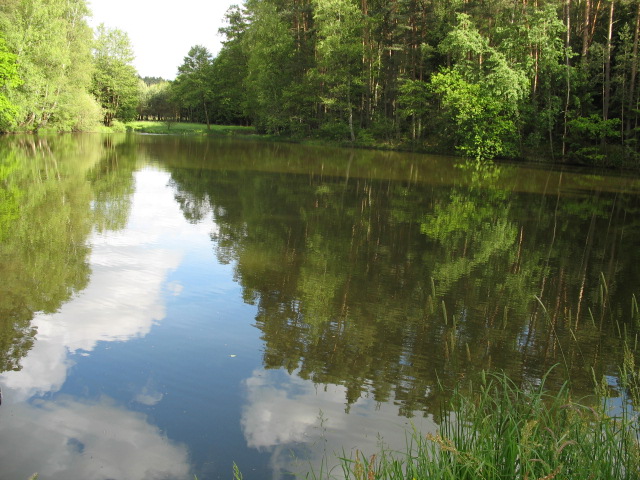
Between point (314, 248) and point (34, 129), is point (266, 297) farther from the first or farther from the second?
point (34, 129)

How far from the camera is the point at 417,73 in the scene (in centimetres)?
4512

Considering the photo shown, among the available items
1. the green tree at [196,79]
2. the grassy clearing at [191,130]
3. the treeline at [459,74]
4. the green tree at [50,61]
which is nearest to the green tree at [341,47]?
the treeline at [459,74]

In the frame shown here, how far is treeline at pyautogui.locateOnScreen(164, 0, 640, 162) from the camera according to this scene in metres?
32.7

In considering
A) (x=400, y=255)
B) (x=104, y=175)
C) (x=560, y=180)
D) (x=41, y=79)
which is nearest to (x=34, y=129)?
(x=41, y=79)

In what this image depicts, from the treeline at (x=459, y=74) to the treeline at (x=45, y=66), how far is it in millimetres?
17328

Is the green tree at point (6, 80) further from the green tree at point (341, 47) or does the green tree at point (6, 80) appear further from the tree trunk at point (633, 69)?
the tree trunk at point (633, 69)

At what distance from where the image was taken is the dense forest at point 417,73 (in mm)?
32906

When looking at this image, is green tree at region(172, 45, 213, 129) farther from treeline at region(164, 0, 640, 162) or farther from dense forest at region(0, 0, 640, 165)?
treeline at region(164, 0, 640, 162)

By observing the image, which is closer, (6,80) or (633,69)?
(633,69)

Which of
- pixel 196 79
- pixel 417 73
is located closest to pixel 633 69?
pixel 417 73

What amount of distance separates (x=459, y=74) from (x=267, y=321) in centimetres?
3454

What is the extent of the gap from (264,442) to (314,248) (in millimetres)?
6424

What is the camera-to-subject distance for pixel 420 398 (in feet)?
16.1

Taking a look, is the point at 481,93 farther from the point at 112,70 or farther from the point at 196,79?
the point at 112,70
